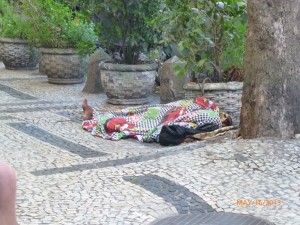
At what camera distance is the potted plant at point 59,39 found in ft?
34.7

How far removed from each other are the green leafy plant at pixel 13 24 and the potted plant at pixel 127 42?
9.56 feet

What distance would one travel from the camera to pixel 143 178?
524cm

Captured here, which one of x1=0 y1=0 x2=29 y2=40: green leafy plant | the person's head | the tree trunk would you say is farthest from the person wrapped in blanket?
x1=0 y1=0 x2=29 y2=40: green leafy plant

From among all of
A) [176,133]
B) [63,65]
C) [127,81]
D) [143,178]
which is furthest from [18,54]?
[143,178]

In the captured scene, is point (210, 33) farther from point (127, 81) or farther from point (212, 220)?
point (212, 220)

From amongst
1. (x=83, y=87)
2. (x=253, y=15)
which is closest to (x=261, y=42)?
(x=253, y=15)

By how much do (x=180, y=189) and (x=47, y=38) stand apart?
6.32 meters

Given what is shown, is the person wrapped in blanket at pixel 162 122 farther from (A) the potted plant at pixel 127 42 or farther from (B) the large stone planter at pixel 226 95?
(A) the potted plant at pixel 127 42

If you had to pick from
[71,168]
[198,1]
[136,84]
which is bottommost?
[71,168]

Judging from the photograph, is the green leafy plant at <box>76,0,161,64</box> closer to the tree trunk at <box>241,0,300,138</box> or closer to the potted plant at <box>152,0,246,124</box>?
the potted plant at <box>152,0,246,124</box>

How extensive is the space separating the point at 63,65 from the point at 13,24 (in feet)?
7.16

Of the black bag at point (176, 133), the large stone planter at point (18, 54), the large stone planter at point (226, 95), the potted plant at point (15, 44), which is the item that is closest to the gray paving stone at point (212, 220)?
the black bag at point (176, 133)

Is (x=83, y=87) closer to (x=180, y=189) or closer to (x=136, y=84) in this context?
(x=136, y=84)

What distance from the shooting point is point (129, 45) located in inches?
351
